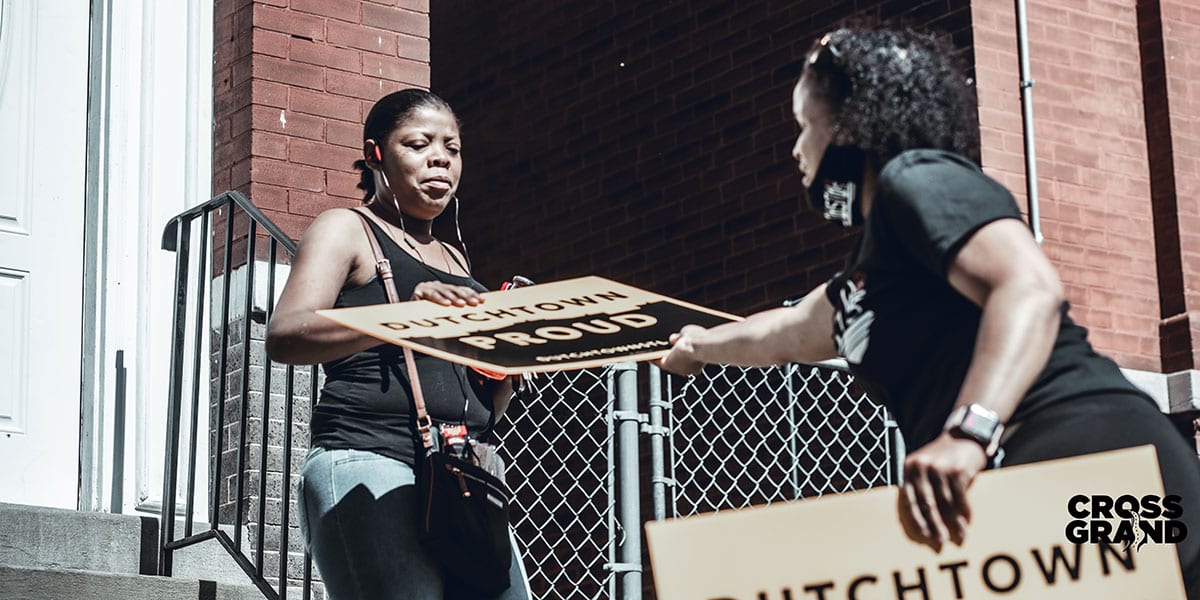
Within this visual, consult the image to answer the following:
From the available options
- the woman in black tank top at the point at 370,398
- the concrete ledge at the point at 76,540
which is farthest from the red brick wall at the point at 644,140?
the woman in black tank top at the point at 370,398

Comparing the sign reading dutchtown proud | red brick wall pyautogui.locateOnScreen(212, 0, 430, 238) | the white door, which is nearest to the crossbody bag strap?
the sign reading dutchtown proud

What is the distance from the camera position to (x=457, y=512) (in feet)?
12.8

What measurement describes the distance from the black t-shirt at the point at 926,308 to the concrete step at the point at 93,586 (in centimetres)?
302

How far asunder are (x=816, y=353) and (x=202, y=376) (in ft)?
13.0

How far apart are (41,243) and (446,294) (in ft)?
10.8

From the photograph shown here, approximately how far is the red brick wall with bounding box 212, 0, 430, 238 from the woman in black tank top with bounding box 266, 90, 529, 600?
286cm

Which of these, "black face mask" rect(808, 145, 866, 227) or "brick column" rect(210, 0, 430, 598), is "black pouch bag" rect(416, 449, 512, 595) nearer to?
"black face mask" rect(808, 145, 866, 227)

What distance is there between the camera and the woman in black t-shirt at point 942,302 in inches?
101

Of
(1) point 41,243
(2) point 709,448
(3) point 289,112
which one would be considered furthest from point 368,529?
(2) point 709,448

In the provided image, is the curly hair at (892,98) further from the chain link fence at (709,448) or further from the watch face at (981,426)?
the chain link fence at (709,448)

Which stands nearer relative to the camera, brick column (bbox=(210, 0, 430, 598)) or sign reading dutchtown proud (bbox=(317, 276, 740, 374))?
sign reading dutchtown proud (bbox=(317, 276, 740, 374))

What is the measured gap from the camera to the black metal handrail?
19.6 feet

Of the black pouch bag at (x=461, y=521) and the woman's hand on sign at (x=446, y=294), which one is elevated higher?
the woman's hand on sign at (x=446, y=294)

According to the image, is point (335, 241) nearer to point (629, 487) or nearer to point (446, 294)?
point (446, 294)
